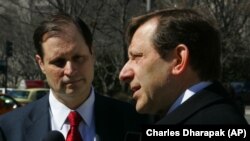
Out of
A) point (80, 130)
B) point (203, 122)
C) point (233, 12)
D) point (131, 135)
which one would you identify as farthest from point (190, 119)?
point (233, 12)

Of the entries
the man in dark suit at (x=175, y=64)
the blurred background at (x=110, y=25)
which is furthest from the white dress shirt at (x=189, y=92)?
the blurred background at (x=110, y=25)

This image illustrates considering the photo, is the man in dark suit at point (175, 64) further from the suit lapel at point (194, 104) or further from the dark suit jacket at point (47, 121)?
the dark suit jacket at point (47, 121)

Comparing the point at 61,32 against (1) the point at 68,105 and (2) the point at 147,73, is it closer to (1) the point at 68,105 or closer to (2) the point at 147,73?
(1) the point at 68,105

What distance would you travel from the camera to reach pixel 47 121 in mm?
3604

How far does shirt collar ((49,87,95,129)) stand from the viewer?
3.62 meters

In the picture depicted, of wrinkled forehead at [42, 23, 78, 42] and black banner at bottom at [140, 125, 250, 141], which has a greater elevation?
wrinkled forehead at [42, 23, 78, 42]

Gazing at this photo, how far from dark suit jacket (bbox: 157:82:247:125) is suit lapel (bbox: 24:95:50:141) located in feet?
4.44

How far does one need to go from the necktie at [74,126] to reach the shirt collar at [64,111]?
0.08ft

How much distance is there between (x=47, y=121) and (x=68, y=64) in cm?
34

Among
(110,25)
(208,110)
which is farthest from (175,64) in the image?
(110,25)

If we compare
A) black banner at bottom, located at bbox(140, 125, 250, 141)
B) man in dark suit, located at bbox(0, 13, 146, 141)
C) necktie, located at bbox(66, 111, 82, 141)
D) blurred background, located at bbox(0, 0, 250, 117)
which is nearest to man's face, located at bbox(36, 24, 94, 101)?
man in dark suit, located at bbox(0, 13, 146, 141)

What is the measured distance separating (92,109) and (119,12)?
26.8 metres

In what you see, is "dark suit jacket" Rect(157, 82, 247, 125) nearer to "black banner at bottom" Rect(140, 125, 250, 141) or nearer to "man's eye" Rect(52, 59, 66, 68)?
"black banner at bottom" Rect(140, 125, 250, 141)

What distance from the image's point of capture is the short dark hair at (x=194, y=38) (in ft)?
8.07
